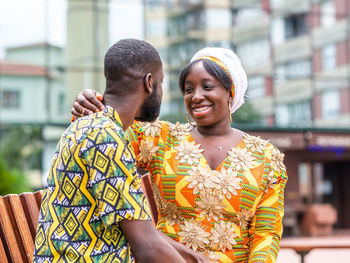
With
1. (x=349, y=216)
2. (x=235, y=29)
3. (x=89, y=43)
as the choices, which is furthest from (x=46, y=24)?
(x=349, y=216)

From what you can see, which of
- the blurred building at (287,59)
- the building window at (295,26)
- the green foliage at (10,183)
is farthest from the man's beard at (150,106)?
the building window at (295,26)

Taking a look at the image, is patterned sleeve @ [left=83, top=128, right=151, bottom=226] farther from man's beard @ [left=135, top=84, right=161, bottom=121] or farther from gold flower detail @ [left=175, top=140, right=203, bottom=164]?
gold flower detail @ [left=175, top=140, right=203, bottom=164]

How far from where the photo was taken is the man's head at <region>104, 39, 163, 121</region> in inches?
73.0

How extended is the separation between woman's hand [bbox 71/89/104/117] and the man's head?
0.25ft

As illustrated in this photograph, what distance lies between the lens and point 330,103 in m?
18.4

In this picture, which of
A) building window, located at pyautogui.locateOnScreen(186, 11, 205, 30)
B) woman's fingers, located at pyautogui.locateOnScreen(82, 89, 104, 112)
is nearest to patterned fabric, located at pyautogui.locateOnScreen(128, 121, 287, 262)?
woman's fingers, located at pyautogui.locateOnScreen(82, 89, 104, 112)

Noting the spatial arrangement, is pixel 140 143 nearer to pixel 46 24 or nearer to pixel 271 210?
pixel 271 210

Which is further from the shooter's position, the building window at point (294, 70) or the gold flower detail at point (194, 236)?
the building window at point (294, 70)

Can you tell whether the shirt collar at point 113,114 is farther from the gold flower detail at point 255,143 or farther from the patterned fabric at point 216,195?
the gold flower detail at point 255,143

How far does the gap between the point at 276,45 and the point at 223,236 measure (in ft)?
54.1

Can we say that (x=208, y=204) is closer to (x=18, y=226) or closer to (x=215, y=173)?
(x=215, y=173)

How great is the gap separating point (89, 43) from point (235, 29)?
4.18 m

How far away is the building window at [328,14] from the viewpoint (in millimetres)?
18859

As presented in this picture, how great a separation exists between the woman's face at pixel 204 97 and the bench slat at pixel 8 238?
0.93 metres
